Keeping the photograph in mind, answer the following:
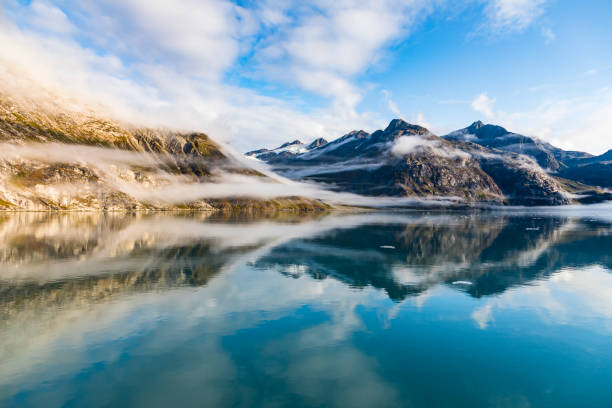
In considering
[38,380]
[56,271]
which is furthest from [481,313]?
[56,271]

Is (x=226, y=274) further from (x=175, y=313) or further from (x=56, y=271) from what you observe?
(x=56, y=271)

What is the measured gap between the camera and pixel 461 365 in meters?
25.3

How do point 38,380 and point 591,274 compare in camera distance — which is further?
point 591,274

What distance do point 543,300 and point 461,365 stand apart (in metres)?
26.0

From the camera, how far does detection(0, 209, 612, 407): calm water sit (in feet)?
70.0

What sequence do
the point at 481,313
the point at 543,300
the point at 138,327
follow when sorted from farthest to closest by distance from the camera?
the point at 543,300
the point at 481,313
the point at 138,327

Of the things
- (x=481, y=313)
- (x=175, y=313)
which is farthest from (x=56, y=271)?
(x=481, y=313)

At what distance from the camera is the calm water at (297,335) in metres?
21.3

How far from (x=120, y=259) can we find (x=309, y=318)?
148 feet

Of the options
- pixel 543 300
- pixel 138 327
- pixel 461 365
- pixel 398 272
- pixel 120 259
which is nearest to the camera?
pixel 461 365

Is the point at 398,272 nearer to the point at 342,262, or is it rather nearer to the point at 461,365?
the point at 342,262

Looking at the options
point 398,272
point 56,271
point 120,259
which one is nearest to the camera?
point 56,271

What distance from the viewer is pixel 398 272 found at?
58562 millimetres

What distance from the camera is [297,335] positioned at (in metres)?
30.2
